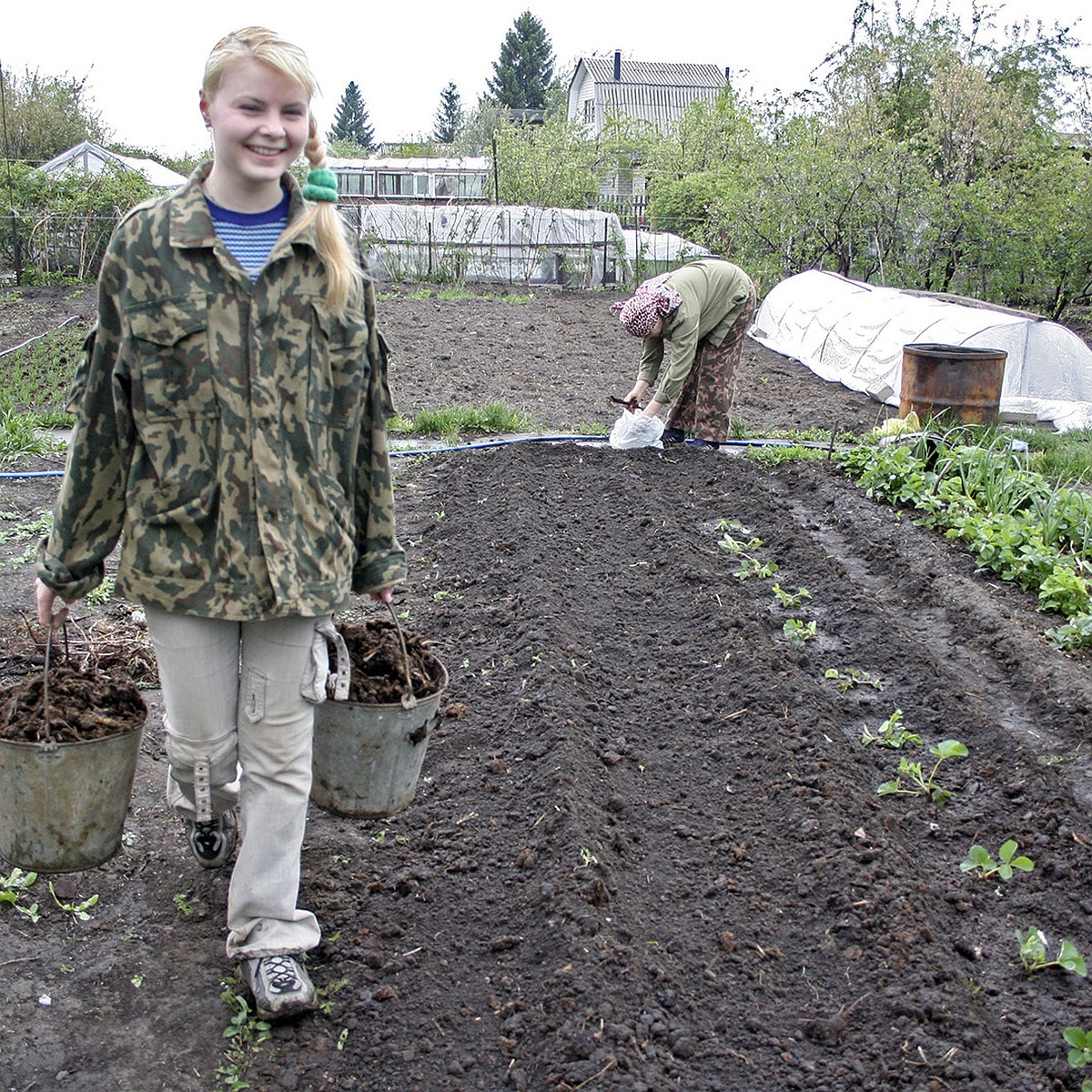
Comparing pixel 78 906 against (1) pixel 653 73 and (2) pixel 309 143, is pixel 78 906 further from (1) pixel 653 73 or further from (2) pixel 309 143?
(1) pixel 653 73

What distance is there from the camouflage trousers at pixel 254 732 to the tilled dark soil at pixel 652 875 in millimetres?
291

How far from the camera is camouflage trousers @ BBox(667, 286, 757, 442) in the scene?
7613 mm

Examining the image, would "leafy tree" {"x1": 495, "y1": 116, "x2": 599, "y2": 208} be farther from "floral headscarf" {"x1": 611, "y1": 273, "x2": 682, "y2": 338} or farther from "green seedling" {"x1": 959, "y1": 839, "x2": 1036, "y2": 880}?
"green seedling" {"x1": 959, "y1": 839, "x2": 1036, "y2": 880}

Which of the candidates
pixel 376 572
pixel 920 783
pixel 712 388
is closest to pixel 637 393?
pixel 712 388

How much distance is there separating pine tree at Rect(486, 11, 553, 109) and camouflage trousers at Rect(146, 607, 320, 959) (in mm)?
69128

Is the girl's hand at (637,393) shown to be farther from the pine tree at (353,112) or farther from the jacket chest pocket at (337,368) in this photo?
the pine tree at (353,112)

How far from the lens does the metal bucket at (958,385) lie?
7754mm

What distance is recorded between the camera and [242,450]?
220 cm

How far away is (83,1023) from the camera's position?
8.02ft

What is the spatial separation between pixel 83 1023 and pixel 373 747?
2.69 ft

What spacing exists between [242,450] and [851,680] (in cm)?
296

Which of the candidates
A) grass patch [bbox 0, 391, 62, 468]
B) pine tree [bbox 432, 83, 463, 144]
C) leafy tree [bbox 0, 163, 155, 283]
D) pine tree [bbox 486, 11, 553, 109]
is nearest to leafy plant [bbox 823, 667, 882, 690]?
grass patch [bbox 0, 391, 62, 468]

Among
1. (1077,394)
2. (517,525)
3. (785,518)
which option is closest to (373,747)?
(517,525)

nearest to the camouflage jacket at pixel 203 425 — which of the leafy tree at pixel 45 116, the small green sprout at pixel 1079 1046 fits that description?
the small green sprout at pixel 1079 1046
